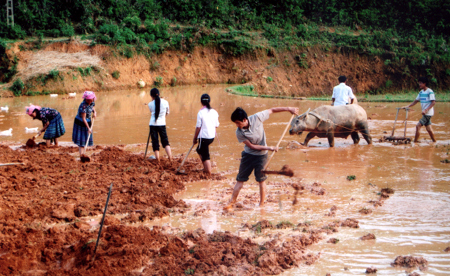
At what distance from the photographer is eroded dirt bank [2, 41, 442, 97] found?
22.8 meters

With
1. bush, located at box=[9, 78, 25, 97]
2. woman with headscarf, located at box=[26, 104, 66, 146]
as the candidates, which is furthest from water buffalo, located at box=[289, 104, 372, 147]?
bush, located at box=[9, 78, 25, 97]

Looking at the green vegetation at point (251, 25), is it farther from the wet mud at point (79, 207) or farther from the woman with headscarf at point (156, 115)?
the wet mud at point (79, 207)

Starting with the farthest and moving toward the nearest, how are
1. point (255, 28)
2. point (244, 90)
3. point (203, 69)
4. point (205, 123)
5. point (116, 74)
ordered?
point (255, 28) < point (203, 69) < point (116, 74) < point (244, 90) < point (205, 123)

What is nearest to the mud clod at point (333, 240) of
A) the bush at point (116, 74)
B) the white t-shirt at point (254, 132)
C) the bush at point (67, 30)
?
the white t-shirt at point (254, 132)

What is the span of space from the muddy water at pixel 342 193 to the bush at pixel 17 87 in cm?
765

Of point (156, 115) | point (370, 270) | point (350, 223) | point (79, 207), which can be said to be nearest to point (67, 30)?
point (156, 115)

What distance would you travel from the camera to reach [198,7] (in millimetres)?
30047

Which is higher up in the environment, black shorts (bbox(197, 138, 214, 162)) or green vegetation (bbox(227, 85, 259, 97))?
green vegetation (bbox(227, 85, 259, 97))

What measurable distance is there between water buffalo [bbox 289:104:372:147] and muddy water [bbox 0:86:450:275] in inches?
15.7

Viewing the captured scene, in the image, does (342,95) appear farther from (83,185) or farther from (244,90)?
(244,90)

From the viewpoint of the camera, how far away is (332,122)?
10.7 m

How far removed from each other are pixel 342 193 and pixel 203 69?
2126cm

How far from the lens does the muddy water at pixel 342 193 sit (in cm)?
497

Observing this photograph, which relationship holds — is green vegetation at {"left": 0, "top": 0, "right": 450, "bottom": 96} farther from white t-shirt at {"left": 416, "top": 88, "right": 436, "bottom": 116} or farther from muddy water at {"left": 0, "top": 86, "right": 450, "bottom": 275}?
white t-shirt at {"left": 416, "top": 88, "right": 436, "bottom": 116}
